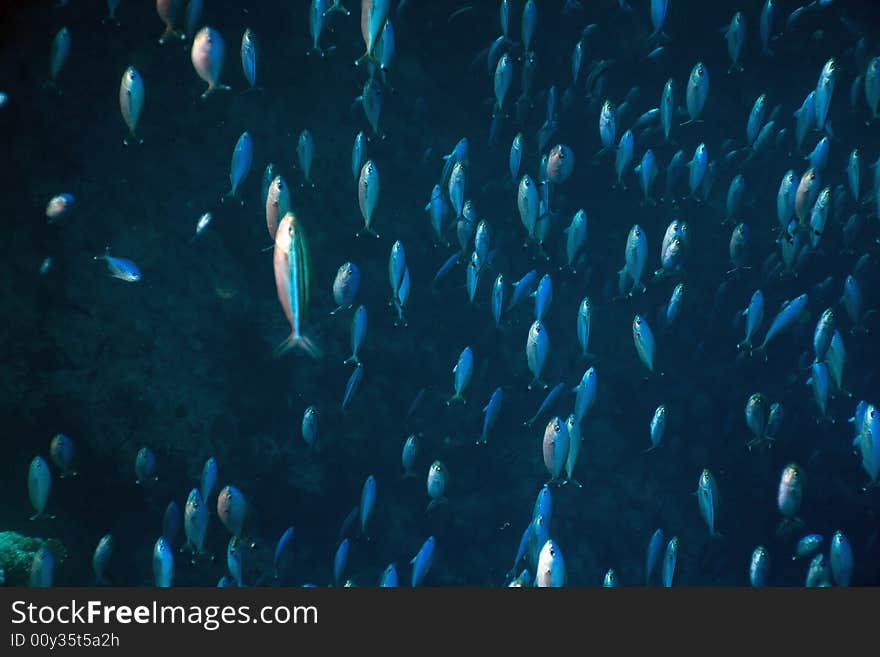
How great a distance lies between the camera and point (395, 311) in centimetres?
710

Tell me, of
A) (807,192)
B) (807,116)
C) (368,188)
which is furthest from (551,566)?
(807,116)

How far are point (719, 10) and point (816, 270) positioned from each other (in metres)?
4.05

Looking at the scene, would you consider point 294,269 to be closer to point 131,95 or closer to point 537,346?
point 537,346

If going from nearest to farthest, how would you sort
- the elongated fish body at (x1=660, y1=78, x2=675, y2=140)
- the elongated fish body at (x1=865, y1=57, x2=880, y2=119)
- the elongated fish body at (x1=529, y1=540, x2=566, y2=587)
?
1. the elongated fish body at (x1=529, y1=540, x2=566, y2=587)
2. the elongated fish body at (x1=660, y1=78, x2=675, y2=140)
3. the elongated fish body at (x1=865, y1=57, x2=880, y2=119)

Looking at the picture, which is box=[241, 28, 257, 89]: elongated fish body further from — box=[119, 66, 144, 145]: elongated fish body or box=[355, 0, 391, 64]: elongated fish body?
box=[355, 0, 391, 64]: elongated fish body

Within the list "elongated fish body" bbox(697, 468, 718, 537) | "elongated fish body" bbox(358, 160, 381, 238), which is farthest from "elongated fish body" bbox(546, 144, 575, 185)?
"elongated fish body" bbox(697, 468, 718, 537)

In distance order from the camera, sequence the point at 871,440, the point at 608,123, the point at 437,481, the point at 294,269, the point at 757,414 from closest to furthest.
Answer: the point at 294,269, the point at 871,440, the point at 757,414, the point at 437,481, the point at 608,123

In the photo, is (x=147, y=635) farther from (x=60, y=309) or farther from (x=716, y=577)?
(x=716, y=577)

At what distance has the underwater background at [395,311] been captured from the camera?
20.4ft

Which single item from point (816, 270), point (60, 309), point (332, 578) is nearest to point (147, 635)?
point (332, 578)

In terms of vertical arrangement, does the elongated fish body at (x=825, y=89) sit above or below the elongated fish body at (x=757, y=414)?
above

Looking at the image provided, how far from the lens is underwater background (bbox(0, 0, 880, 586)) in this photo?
6.21m

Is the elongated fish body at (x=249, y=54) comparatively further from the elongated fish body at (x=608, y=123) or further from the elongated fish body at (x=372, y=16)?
the elongated fish body at (x=608, y=123)

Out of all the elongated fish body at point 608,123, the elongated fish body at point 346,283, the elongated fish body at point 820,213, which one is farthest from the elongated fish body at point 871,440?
the elongated fish body at point 346,283
